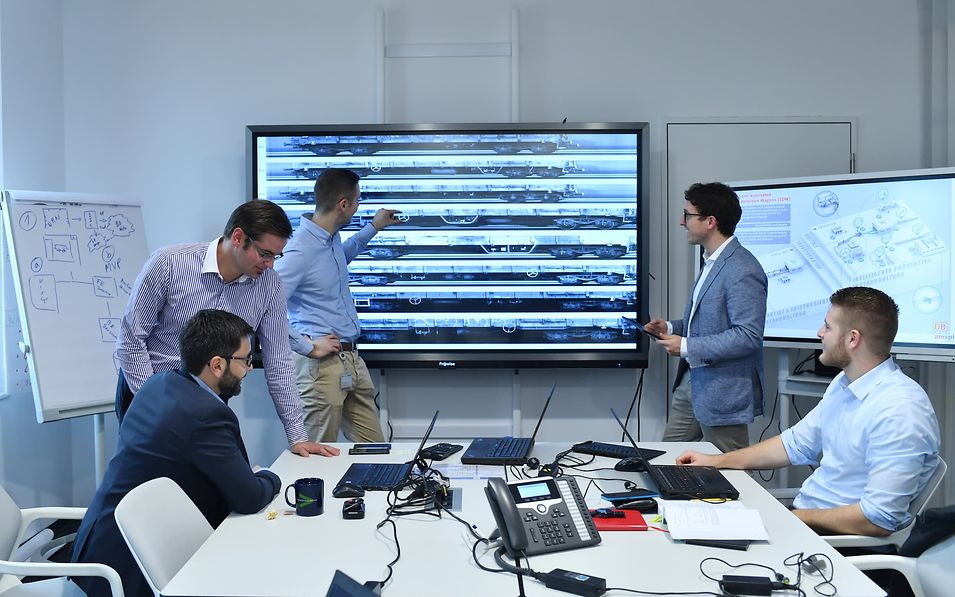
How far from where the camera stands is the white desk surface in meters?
1.59

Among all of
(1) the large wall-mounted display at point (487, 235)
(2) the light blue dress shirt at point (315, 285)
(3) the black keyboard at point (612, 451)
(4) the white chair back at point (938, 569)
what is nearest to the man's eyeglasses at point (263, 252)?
(2) the light blue dress shirt at point (315, 285)

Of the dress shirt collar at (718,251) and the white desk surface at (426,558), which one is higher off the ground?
the dress shirt collar at (718,251)

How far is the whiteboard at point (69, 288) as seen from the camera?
3.50 m

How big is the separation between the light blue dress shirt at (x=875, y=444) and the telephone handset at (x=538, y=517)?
2.87ft

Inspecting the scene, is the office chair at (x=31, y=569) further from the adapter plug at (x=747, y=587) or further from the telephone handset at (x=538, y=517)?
the adapter plug at (x=747, y=587)

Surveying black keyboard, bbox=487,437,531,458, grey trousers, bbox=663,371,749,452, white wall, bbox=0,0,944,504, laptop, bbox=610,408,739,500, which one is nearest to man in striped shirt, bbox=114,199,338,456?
black keyboard, bbox=487,437,531,458

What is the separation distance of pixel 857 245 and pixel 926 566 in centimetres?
229

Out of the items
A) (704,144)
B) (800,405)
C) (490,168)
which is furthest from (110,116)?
(800,405)

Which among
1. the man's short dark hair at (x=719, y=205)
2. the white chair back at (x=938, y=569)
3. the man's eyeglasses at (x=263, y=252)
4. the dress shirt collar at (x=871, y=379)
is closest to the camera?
the white chair back at (x=938, y=569)

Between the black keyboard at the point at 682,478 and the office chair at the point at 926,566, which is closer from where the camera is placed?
the office chair at the point at 926,566

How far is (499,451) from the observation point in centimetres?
263

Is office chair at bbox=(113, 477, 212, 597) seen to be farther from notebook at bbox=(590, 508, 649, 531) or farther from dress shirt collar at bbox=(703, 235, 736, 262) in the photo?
Answer: dress shirt collar at bbox=(703, 235, 736, 262)

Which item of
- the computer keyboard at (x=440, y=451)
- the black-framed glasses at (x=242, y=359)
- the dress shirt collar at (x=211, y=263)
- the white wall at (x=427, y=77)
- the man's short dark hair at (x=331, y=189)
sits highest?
the white wall at (x=427, y=77)

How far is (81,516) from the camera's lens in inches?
92.5
